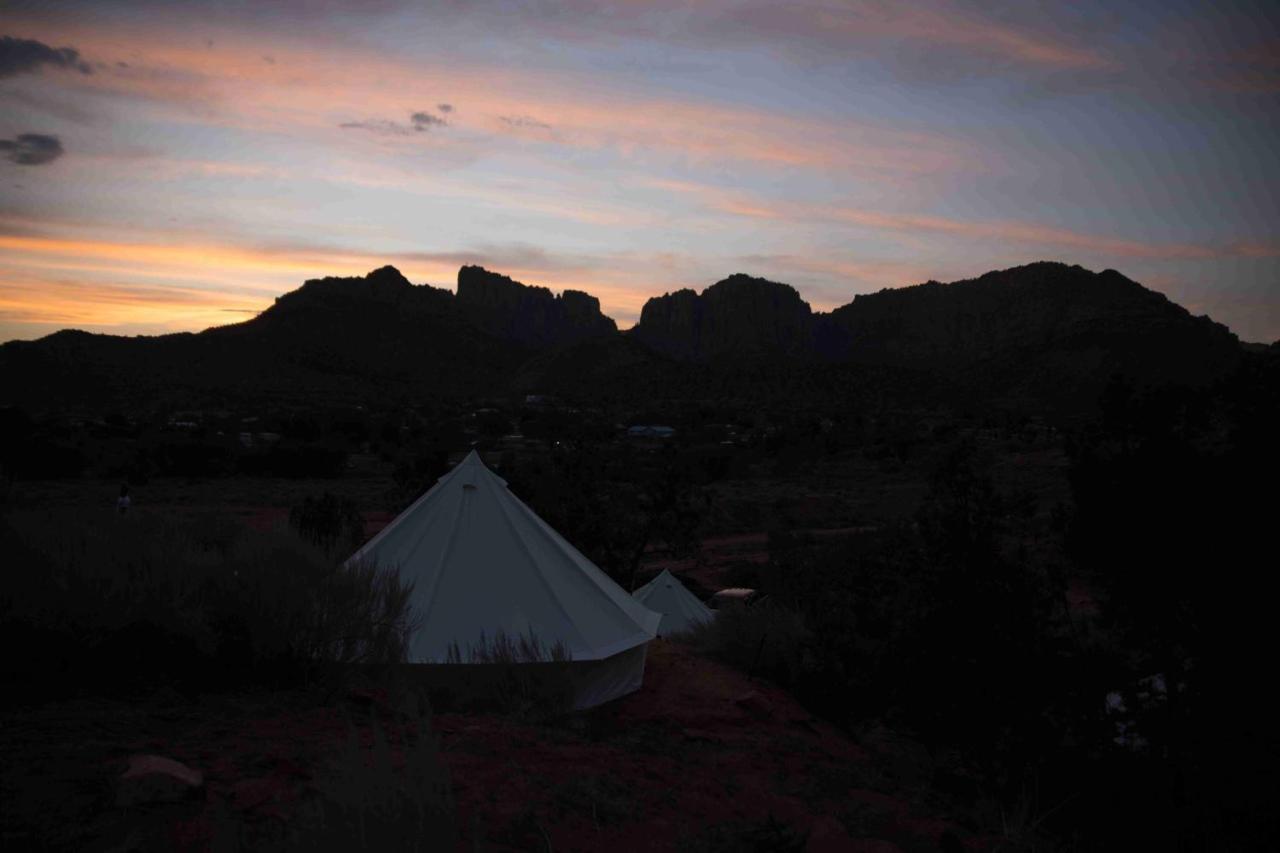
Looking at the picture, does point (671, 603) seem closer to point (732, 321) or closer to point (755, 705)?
point (755, 705)

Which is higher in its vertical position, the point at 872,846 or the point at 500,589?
the point at 500,589

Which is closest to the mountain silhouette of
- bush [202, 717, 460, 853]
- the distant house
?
the distant house

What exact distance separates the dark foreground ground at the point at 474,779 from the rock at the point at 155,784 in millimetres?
27

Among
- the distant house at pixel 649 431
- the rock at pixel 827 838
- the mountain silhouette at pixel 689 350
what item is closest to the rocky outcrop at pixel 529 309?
the mountain silhouette at pixel 689 350

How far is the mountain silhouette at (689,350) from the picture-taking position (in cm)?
6544

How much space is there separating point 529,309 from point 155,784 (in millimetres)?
119217

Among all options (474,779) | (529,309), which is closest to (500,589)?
(474,779)

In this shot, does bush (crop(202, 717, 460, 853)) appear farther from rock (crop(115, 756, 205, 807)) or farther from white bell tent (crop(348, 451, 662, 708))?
white bell tent (crop(348, 451, 662, 708))

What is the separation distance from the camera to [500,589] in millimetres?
9078

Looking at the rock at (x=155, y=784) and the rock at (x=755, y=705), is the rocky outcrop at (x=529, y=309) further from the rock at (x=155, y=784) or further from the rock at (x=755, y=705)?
the rock at (x=155, y=784)

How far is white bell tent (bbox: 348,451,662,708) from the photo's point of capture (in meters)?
8.45

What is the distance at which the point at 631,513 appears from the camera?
21.8m

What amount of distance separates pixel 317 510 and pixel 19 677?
18.0 meters

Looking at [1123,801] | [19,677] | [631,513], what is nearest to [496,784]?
[19,677]
